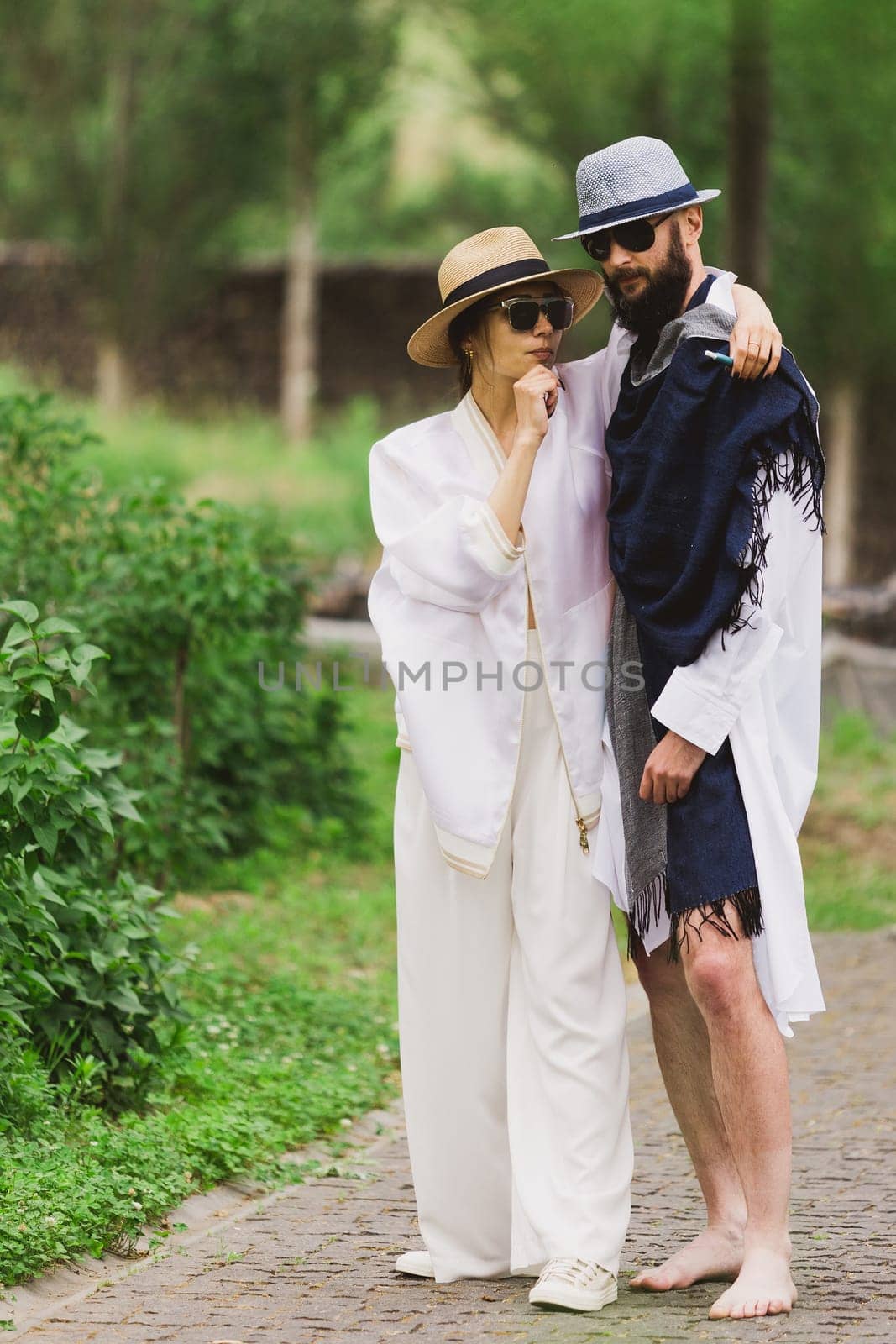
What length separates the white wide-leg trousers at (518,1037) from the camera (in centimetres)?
A: 338

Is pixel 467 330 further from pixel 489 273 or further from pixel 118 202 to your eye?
pixel 118 202

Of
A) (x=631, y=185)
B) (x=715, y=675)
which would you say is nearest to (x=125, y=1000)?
(x=715, y=675)

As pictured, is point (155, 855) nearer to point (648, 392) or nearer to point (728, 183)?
point (648, 392)

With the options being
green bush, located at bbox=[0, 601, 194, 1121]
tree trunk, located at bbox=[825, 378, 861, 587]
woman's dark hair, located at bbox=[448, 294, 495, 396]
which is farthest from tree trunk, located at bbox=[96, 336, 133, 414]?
woman's dark hair, located at bbox=[448, 294, 495, 396]

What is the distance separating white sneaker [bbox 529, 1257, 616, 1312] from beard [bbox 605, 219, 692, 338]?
1808mm

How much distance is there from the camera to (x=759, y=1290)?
3186 millimetres

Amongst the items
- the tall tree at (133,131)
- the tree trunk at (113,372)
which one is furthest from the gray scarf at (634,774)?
the tree trunk at (113,372)

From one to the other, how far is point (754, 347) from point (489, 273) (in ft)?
1.83

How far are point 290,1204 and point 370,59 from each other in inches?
730

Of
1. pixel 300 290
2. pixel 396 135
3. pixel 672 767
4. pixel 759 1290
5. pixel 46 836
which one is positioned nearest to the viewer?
pixel 759 1290

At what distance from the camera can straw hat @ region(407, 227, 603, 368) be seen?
3418 millimetres

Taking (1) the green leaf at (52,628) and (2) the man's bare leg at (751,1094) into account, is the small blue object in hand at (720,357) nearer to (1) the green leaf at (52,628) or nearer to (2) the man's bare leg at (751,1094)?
(2) the man's bare leg at (751,1094)

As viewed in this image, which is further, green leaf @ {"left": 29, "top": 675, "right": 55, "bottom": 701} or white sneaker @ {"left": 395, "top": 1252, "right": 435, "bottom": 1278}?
green leaf @ {"left": 29, "top": 675, "right": 55, "bottom": 701}

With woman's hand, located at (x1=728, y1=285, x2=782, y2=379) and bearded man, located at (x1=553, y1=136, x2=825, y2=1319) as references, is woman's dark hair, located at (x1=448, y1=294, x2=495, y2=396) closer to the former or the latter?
bearded man, located at (x1=553, y1=136, x2=825, y2=1319)
